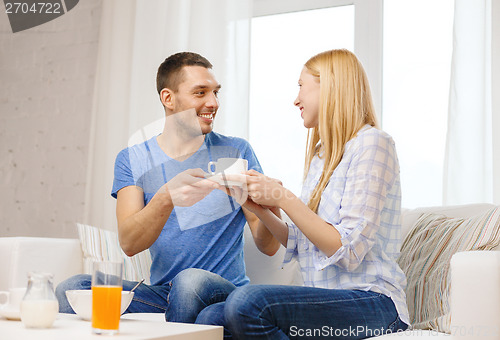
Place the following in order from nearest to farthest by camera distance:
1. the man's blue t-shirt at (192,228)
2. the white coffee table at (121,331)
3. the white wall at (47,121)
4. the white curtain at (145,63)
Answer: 1. the white coffee table at (121,331)
2. the man's blue t-shirt at (192,228)
3. the white curtain at (145,63)
4. the white wall at (47,121)

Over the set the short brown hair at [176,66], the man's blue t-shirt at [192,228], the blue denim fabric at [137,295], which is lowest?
the blue denim fabric at [137,295]

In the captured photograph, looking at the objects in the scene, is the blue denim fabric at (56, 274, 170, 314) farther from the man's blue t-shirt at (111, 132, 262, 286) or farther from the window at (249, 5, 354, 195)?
the window at (249, 5, 354, 195)

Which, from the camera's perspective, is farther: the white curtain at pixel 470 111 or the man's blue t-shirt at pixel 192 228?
the white curtain at pixel 470 111

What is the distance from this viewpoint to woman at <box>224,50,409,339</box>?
46.4 inches

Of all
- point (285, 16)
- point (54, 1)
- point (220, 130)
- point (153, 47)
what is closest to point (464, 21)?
point (285, 16)

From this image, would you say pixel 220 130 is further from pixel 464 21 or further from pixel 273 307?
pixel 273 307

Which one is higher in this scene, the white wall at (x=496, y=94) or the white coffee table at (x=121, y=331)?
the white wall at (x=496, y=94)

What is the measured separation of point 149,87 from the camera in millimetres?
2588

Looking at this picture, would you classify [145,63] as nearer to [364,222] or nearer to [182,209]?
[182,209]

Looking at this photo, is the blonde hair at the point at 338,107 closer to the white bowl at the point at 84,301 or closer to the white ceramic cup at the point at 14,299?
the white bowl at the point at 84,301

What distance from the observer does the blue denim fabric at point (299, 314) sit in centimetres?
116

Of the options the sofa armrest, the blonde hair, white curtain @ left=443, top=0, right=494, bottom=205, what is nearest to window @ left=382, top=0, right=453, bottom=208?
white curtain @ left=443, top=0, right=494, bottom=205

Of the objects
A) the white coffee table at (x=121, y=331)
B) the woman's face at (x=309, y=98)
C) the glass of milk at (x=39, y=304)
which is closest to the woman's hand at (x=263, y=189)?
the woman's face at (x=309, y=98)

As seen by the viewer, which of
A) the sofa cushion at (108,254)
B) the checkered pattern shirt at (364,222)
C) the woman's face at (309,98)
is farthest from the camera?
the sofa cushion at (108,254)
